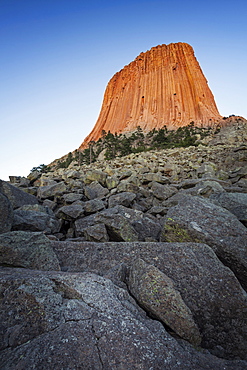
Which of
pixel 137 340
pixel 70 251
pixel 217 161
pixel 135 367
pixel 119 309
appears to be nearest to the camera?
pixel 135 367

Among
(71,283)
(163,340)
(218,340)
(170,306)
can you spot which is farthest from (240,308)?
(71,283)

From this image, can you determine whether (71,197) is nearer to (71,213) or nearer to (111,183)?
(71,213)

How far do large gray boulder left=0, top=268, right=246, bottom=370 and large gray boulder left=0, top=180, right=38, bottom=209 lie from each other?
16.3 feet

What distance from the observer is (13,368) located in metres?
1.61

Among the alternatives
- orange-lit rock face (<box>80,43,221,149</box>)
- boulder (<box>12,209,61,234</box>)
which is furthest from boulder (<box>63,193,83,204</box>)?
orange-lit rock face (<box>80,43,221,149</box>)

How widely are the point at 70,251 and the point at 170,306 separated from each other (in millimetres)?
2342

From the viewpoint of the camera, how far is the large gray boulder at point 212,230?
3769mm

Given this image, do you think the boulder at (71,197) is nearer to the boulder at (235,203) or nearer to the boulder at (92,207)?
the boulder at (92,207)

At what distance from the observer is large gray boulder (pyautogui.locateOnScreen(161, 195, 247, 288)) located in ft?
12.4

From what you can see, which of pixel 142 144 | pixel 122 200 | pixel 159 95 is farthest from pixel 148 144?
pixel 159 95

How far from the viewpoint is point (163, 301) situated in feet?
8.34

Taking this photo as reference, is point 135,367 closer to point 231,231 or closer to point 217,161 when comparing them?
point 231,231

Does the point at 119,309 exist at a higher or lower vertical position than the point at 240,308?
higher

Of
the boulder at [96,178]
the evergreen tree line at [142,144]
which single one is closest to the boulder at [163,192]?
the boulder at [96,178]
